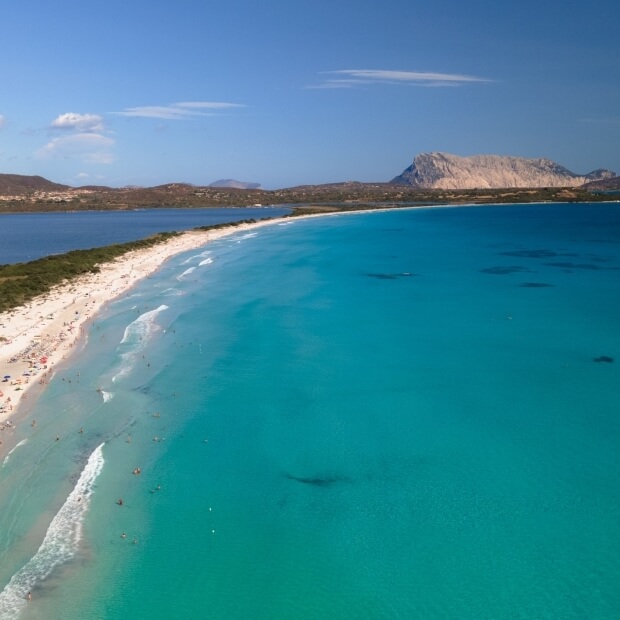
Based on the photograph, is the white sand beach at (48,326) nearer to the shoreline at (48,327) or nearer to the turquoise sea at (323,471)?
the shoreline at (48,327)

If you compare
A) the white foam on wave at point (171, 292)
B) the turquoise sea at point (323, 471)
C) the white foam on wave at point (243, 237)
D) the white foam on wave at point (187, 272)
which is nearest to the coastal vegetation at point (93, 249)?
the white foam on wave at point (187, 272)

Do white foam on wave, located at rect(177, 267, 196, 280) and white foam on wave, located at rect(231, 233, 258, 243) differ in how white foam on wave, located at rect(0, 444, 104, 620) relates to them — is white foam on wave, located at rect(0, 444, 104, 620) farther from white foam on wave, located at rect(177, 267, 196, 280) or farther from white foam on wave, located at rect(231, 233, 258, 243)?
white foam on wave, located at rect(231, 233, 258, 243)

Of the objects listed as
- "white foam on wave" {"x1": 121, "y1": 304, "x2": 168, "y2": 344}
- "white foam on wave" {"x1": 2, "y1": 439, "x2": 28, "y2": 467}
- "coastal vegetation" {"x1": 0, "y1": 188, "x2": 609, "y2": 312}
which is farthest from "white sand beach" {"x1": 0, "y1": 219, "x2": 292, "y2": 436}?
"white foam on wave" {"x1": 121, "y1": 304, "x2": 168, "y2": 344}

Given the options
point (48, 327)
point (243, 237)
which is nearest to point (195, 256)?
point (243, 237)

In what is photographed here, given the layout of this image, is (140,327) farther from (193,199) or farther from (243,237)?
(193,199)

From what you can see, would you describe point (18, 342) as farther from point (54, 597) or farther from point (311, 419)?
point (54, 597)

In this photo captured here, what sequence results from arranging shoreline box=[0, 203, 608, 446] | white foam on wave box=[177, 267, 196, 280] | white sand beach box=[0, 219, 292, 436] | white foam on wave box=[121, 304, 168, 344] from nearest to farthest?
shoreline box=[0, 203, 608, 446]
white sand beach box=[0, 219, 292, 436]
white foam on wave box=[121, 304, 168, 344]
white foam on wave box=[177, 267, 196, 280]

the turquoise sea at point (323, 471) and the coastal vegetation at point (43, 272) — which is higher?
the coastal vegetation at point (43, 272)

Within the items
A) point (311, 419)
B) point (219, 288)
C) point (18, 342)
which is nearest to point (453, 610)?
point (311, 419)
